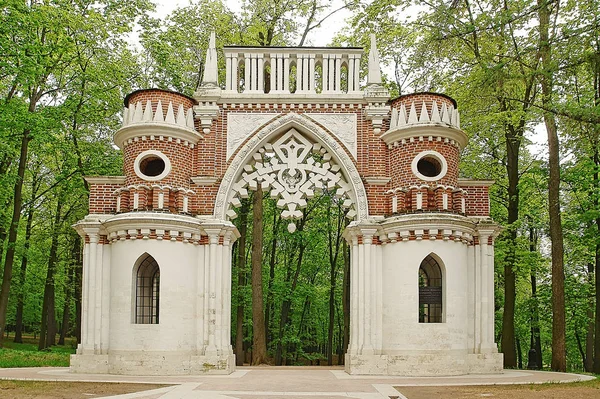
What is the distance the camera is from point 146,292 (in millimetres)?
15891

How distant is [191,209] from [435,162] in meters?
5.87

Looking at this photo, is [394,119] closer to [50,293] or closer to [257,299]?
[257,299]

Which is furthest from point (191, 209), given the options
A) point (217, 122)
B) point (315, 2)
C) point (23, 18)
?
point (315, 2)

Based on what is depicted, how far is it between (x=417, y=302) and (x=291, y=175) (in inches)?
165

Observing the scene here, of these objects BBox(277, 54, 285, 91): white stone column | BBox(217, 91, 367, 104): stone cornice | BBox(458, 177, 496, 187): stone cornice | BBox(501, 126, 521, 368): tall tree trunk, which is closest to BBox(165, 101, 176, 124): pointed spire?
BBox(217, 91, 367, 104): stone cornice

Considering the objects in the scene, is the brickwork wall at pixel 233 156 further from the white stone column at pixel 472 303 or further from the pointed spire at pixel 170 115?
the white stone column at pixel 472 303

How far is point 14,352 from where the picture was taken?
1959cm

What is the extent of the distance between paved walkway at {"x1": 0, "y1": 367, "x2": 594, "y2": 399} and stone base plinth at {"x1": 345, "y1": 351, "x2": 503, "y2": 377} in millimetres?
373

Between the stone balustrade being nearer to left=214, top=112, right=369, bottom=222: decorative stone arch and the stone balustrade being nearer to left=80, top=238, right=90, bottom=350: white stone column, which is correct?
left=214, top=112, right=369, bottom=222: decorative stone arch

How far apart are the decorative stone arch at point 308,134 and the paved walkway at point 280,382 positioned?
3814 millimetres

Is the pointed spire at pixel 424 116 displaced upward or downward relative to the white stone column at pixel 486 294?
upward

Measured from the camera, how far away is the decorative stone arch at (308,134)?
15.8 metres

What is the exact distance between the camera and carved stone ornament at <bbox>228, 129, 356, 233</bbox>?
1600cm

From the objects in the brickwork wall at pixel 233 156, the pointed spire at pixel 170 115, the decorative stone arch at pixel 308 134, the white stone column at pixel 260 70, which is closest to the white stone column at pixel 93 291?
the brickwork wall at pixel 233 156
